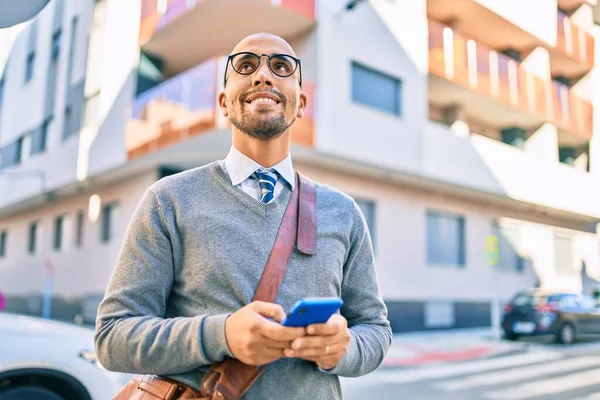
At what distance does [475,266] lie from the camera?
17234mm

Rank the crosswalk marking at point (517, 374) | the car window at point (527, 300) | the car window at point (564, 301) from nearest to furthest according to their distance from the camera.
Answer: the crosswalk marking at point (517, 374) < the car window at point (564, 301) < the car window at point (527, 300)

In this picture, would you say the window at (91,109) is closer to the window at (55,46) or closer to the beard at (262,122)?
the window at (55,46)

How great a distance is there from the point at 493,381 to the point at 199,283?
762cm

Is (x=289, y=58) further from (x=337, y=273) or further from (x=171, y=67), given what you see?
(x=171, y=67)

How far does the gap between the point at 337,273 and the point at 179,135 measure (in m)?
10.3

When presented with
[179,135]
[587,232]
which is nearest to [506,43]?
[587,232]

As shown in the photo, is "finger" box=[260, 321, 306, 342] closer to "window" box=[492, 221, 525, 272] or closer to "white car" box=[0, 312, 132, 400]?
"white car" box=[0, 312, 132, 400]

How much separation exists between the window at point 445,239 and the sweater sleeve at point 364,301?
14.6 m

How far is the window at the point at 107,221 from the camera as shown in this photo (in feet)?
49.4

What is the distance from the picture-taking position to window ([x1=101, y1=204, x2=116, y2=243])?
15.1 m

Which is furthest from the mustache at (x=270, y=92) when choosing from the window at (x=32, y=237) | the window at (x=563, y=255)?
the window at (x=563, y=255)

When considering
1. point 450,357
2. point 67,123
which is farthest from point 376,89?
point 67,123

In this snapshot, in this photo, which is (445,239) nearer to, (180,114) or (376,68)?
(376,68)

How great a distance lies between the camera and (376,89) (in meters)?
13.9
